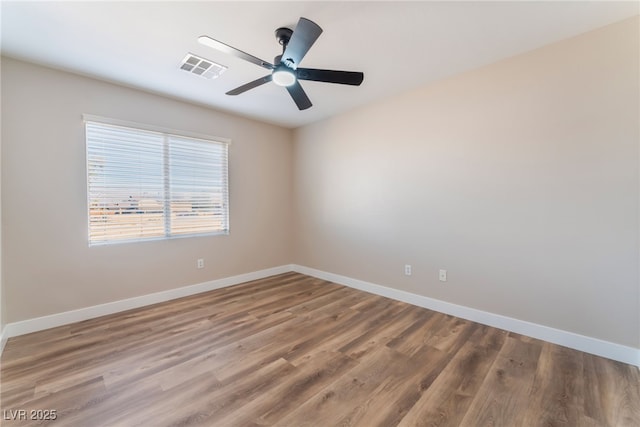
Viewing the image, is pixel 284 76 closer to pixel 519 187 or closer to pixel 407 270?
pixel 519 187

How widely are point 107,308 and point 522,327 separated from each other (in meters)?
4.20

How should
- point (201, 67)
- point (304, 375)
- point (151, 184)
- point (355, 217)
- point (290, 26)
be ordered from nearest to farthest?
point (304, 375)
point (290, 26)
point (201, 67)
point (151, 184)
point (355, 217)

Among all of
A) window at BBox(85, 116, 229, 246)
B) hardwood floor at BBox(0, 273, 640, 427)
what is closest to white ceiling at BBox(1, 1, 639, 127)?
window at BBox(85, 116, 229, 246)

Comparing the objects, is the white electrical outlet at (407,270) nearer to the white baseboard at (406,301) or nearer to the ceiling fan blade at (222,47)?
the white baseboard at (406,301)

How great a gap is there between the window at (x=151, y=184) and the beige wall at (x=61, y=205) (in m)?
0.11

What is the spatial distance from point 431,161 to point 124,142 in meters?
3.48

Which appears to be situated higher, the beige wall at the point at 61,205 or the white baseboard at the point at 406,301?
the beige wall at the point at 61,205

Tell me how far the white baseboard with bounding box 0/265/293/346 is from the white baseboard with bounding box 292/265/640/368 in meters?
1.95

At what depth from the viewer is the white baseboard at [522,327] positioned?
2.04m

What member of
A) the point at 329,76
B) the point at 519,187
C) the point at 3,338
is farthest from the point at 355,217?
the point at 3,338

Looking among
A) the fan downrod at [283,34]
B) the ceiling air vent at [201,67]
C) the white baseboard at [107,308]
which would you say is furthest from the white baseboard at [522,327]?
the ceiling air vent at [201,67]

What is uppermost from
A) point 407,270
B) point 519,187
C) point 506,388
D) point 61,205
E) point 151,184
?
point 151,184

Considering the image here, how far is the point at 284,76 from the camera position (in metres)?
2.04

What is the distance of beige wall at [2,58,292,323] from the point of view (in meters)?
2.42
